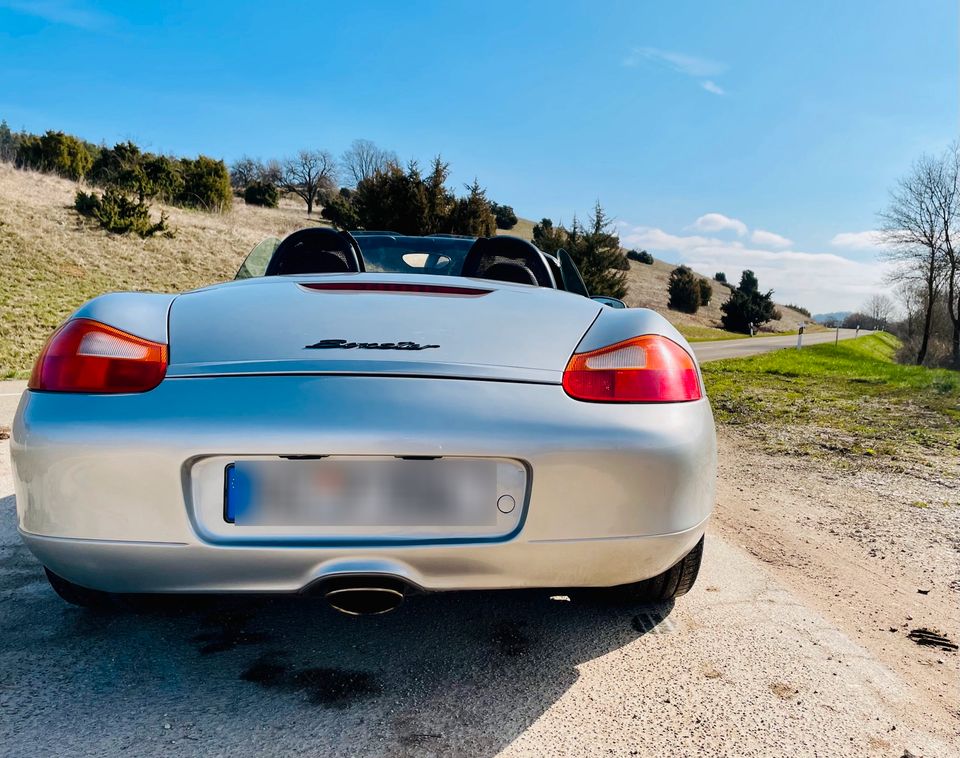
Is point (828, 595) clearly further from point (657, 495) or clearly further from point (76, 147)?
point (76, 147)

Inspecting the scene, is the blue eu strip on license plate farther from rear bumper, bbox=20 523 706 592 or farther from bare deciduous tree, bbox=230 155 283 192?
bare deciduous tree, bbox=230 155 283 192

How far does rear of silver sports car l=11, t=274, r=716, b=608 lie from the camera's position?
4.98 ft

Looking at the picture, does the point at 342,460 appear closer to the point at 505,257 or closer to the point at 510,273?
the point at 510,273

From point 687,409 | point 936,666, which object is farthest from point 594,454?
point 936,666

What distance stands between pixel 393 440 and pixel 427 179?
80.9ft

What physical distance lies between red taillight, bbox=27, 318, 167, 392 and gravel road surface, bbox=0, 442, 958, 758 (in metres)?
0.81

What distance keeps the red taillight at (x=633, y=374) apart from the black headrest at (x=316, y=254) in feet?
4.39

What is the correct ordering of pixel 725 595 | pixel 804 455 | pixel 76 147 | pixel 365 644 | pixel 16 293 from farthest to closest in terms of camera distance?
1. pixel 76 147
2. pixel 16 293
3. pixel 804 455
4. pixel 725 595
5. pixel 365 644

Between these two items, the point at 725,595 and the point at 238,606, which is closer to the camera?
the point at 238,606

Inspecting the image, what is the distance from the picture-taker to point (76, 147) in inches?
1198

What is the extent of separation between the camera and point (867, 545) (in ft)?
10.2

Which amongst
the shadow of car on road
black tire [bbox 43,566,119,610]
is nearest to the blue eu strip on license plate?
the shadow of car on road

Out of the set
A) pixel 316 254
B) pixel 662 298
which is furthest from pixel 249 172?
pixel 316 254

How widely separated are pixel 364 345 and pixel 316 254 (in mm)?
1186
